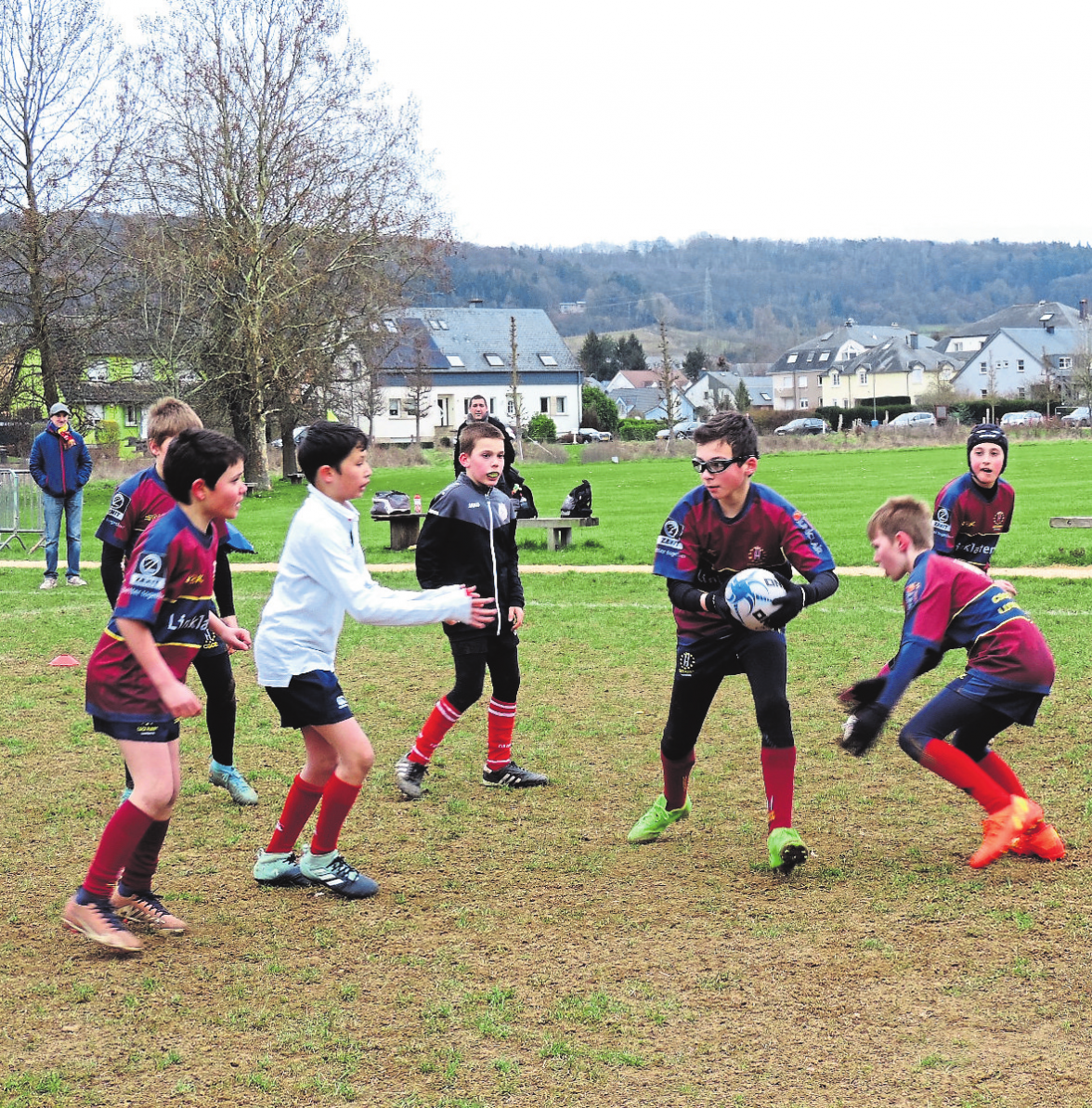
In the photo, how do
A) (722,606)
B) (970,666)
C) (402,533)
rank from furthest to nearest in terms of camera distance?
1. (402,533)
2. (970,666)
3. (722,606)

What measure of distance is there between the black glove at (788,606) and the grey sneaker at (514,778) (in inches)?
90.4

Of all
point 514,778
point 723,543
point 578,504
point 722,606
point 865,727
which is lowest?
point 514,778

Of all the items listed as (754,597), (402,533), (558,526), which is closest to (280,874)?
(754,597)

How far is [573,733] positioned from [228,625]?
116 inches

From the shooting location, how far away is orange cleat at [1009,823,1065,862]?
562 cm

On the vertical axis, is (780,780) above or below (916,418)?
below

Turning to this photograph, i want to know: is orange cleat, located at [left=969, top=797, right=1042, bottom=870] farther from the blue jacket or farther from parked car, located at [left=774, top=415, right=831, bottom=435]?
parked car, located at [left=774, top=415, right=831, bottom=435]

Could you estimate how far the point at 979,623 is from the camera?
219 inches

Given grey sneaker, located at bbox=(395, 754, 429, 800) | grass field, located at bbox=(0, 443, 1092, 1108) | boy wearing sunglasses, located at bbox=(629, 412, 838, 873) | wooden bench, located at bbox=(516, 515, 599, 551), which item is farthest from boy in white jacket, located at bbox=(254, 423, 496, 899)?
wooden bench, located at bbox=(516, 515, 599, 551)

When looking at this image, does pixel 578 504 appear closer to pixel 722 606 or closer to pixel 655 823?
pixel 655 823

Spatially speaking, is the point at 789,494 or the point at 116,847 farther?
the point at 789,494

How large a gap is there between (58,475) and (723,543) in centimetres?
1353

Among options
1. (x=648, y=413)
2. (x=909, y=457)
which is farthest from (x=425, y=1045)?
(x=648, y=413)

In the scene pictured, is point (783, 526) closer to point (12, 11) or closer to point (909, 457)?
point (12, 11)
